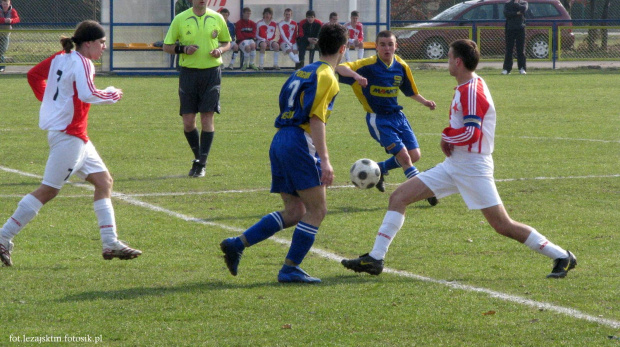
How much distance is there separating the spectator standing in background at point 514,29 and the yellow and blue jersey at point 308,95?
827 inches

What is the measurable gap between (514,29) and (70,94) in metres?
21.6

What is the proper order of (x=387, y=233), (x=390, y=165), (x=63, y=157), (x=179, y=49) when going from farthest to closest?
1. (x=179, y=49)
2. (x=390, y=165)
3. (x=63, y=157)
4. (x=387, y=233)

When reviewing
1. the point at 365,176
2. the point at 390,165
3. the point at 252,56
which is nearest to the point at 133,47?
the point at 252,56

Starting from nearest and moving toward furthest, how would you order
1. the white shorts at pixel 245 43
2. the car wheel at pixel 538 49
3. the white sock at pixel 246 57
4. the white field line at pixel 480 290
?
the white field line at pixel 480 290
the white shorts at pixel 245 43
the white sock at pixel 246 57
the car wheel at pixel 538 49

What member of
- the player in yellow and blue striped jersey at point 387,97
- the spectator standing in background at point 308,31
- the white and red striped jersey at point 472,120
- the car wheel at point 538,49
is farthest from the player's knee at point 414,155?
the car wheel at point 538,49

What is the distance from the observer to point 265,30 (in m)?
27.4

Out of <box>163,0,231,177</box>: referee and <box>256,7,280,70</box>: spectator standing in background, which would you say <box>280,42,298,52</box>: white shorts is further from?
<box>163,0,231,177</box>: referee

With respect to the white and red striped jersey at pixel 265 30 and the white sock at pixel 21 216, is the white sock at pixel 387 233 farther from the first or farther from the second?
the white and red striped jersey at pixel 265 30

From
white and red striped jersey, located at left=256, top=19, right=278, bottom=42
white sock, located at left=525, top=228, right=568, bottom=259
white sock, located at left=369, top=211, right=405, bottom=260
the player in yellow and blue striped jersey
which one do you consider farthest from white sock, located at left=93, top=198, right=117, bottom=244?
white and red striped jersey, located at left=256, top=19, right=278, bottom=42

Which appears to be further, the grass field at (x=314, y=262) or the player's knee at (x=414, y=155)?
the player's knee at (x=414, y=155)

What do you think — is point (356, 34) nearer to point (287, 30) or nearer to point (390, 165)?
point (287, 30)

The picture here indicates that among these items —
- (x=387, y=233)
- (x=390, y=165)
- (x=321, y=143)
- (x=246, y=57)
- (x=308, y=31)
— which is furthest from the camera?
(x=246, y=57)

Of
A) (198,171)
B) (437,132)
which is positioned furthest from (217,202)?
(437,132)

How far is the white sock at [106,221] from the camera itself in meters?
6.29
